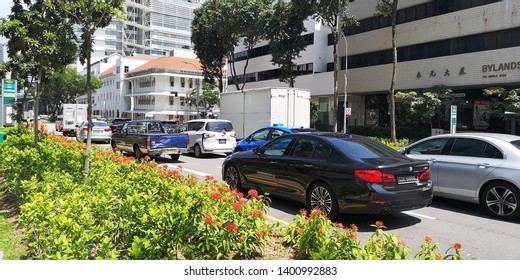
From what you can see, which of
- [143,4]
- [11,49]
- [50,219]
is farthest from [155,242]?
[143,4]

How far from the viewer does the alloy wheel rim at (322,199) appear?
262 inches

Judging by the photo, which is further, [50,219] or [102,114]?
[102,114]

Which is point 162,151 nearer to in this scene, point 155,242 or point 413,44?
point 155,242

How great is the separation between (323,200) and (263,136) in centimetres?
891

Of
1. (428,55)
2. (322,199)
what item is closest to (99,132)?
(322,199)

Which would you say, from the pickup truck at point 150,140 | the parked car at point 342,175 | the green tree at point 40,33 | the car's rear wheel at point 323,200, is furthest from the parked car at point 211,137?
the car's rear wheel at point 323,200

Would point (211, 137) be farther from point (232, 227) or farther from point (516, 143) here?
point (232, 227)

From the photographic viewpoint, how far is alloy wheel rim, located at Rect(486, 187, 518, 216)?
7071 mm

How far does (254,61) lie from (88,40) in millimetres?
43874

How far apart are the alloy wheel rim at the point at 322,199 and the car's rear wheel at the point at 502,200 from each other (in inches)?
125

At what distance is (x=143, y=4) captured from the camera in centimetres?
10688

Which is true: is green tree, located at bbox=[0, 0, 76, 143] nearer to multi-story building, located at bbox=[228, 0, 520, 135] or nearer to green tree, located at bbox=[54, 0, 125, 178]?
green tree, located at bbox=[54, 0, 125, 178]

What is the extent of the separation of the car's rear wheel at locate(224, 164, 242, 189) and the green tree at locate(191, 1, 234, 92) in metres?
31.2

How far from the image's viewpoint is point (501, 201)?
23.7 ft
